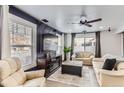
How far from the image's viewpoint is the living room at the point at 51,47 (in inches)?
102

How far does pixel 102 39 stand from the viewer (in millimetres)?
7406

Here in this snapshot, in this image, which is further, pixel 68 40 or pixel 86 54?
pixel 68 40

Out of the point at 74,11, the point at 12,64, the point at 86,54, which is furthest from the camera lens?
the point at 86,54

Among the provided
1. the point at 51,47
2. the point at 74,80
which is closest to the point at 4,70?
the point at 74,80

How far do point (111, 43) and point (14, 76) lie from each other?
618cm

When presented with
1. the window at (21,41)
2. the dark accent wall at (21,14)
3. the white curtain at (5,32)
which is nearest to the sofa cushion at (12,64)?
the white curtain at (5,32)

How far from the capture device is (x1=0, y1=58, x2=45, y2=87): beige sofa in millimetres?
1909

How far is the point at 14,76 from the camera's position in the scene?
228cm

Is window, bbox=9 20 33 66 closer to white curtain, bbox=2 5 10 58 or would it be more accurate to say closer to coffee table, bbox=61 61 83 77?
white curtain, bbox=2 5 10 58

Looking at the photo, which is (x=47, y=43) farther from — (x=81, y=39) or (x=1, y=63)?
(x=81, y=39)

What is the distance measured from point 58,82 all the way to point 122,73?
171 cm

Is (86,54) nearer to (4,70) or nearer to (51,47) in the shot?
(51,47)

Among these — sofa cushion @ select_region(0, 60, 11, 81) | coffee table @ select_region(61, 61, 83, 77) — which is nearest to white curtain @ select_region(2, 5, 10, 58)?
sofa cushion @ select_region(0, 60, 11, 81)
